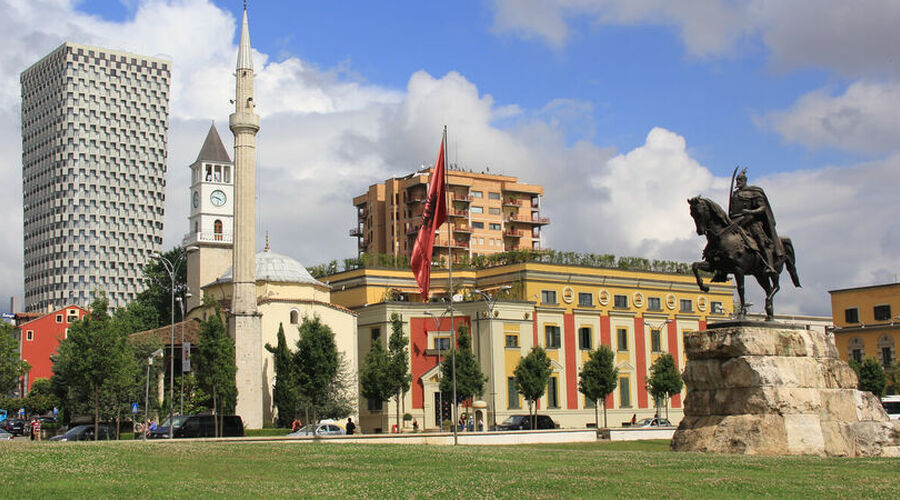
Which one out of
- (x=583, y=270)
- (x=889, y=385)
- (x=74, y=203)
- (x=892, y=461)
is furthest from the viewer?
(x=74, y=203)

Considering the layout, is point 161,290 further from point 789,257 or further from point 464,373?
point 789,257

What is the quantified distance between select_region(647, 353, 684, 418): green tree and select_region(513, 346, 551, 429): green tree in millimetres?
10401

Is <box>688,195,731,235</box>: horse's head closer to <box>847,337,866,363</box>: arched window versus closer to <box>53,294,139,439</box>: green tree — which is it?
<box>53,294,139,439</box>: green tree

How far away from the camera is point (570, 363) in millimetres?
73375

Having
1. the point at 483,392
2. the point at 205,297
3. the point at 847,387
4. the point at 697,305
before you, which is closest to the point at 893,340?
the point at 697,305

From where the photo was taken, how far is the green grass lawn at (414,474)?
16828mm

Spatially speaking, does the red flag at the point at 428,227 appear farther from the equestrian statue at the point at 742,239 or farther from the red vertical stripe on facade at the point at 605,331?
the red vertical stripe on facade at the point at 605,331

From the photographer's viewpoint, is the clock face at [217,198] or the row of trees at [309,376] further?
the clock face at [217,198]

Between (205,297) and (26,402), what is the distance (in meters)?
30.3

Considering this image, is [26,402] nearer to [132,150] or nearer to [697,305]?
[697,305]

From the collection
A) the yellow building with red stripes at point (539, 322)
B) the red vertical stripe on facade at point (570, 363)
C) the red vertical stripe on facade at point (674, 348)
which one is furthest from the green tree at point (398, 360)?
the red vertical stripe on facade at point (674, 348)

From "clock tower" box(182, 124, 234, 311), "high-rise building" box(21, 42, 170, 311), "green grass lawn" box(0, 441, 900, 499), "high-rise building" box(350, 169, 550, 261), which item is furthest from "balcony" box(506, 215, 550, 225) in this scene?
"green grass lawn" box(0, 441, 900, 499)

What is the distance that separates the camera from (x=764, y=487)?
57.6 ft

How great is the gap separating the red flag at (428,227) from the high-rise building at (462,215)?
8065 cm
